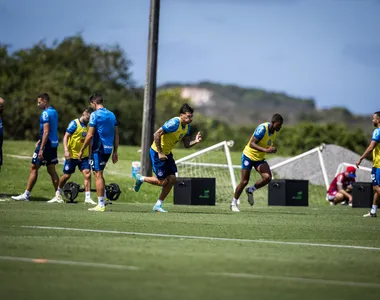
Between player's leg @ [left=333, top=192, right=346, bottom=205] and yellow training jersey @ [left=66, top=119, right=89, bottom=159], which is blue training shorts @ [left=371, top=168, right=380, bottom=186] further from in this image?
player's leg @ [left=333, top=192, right=346, bottom=205]

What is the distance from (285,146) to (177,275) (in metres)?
71.7

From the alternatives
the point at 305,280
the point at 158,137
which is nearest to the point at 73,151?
the point at 158,137

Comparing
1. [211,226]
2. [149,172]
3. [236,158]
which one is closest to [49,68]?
[236,158]

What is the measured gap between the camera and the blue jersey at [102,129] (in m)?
18.2

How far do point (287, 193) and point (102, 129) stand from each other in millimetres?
10189

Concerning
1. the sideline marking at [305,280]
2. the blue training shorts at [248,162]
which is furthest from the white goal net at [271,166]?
the sideline marking at [305,280]

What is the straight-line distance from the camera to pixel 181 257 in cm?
971

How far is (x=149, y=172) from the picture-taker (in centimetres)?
2766

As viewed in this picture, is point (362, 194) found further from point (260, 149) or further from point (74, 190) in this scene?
point (74, 190)

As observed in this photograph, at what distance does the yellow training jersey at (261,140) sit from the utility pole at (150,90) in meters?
6.60

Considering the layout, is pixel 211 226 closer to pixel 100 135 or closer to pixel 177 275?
pixel 100 135

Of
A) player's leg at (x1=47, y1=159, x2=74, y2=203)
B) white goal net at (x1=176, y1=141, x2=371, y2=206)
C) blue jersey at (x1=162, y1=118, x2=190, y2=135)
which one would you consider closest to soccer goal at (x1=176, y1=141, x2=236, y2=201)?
white goal net at (x1=176, y1=141, x2=371, y2=206)

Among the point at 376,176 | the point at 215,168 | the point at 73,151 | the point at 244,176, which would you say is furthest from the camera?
the point at 215,168

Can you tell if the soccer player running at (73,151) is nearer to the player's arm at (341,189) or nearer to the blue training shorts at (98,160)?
the blue training shorts at (98,160)
